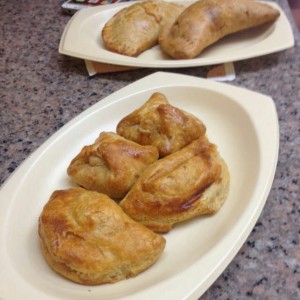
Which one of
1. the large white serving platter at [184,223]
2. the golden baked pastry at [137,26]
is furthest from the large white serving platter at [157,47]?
the large white serving platter at [184,223]

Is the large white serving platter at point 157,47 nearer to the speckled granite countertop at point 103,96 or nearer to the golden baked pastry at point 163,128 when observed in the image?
the speckled granite countertop at point 103,96

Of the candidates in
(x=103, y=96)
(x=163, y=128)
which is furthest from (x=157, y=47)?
(x=163, y=128)

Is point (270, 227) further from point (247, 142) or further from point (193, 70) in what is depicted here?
point (193, 70)

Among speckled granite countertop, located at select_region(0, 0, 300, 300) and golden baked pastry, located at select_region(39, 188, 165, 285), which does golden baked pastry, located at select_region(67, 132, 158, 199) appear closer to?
golden baked pastry, located at select_region(39, 188, 165, 285)

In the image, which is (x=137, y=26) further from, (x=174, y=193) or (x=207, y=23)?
(x=174, y=193)

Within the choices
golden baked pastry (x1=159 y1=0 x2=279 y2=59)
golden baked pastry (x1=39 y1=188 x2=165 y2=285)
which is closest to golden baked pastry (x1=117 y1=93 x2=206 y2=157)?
golden baked pastry (x1=39 y1=188 x2=165 y2=285)
